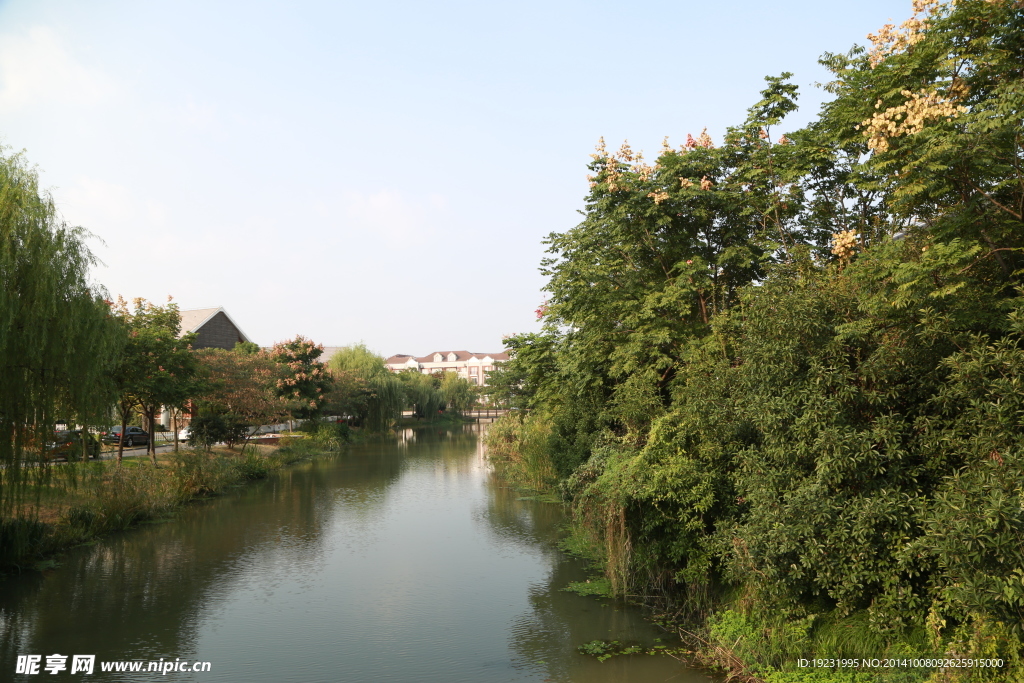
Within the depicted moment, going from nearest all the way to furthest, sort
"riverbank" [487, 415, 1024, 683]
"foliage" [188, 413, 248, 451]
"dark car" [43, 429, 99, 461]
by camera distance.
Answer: "riverbank" [487, 415, 1024, 683], "dark car" [43, 429, 99, 461], "foliage" [188, 413, 248, 451]

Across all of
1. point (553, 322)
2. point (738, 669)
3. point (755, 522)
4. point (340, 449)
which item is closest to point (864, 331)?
point (755, 522)

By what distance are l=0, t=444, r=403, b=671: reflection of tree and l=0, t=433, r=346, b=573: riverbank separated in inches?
18.6

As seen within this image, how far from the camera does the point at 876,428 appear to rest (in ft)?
24.6

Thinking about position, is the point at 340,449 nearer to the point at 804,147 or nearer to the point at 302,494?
the point at 302,494

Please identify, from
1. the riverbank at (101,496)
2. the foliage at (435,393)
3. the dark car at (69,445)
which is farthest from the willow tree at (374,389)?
the dark car at (69,445)

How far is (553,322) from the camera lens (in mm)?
21391

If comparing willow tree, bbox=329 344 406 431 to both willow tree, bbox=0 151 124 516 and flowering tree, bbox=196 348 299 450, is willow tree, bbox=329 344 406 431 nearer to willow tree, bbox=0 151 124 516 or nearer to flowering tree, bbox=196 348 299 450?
flowering tree, bbox=196 348 299 450

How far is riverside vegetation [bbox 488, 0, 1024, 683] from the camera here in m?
6.64

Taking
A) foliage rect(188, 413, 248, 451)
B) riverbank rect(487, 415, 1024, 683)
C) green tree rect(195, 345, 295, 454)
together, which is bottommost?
riverbank rect(487, 415, 1024, 683)

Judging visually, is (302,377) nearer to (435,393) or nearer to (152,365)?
(152,365)

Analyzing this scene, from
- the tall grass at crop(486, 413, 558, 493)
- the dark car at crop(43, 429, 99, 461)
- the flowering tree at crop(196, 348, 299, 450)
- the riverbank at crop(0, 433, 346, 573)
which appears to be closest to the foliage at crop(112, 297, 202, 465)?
the riverbank at crop(0, 433, 346, 573)

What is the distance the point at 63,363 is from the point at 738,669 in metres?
11.5

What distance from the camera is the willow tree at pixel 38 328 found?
35.2 ft

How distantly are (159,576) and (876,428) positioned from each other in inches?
513
